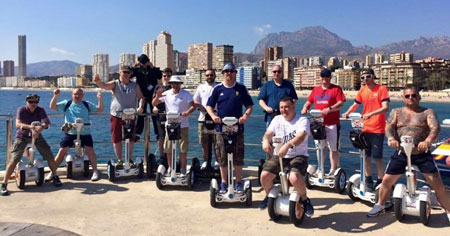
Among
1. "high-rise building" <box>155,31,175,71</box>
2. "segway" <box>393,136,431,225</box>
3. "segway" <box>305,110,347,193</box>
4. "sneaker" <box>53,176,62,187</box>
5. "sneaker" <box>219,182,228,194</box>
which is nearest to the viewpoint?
"segway" <box>393,136,431,225</box>

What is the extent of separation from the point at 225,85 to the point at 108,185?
252 centimetres

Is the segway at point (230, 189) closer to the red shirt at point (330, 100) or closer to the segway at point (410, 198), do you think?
the red shirt at point (330, 100)

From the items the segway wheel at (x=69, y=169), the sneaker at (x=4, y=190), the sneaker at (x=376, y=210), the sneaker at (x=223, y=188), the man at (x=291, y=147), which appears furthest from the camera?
the segway wheel at (x=69, y=169)

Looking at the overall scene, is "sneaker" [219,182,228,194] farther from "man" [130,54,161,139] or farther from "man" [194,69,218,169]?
"man" [130,54,161,139]

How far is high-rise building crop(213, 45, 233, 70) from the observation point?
155 m

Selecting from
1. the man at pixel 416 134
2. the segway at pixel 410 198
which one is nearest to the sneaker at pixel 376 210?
the segway at pixel 410 198

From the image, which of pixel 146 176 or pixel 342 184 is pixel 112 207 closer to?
pixel 146 176

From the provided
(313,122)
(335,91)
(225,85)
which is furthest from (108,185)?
(335,91)

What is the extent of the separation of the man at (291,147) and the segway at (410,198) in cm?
100

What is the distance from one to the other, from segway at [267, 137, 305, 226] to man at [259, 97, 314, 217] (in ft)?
0.27

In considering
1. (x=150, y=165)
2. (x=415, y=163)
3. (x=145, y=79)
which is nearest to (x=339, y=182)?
(x=415, y=163)

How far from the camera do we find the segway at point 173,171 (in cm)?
602

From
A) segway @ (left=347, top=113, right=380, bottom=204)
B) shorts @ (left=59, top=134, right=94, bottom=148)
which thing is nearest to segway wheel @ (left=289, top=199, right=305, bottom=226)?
segway @ (left=347, top=113, right=380, bottom=204)

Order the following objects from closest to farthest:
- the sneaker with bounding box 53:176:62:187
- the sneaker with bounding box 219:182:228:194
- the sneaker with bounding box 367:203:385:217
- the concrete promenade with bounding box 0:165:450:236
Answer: the concrete promenade with bounding box 0:165:450:236
the sneaker with bounding box 367:203:385:217
the sneaker with bounding box 219:182:228:194
the sneaker with bounding box 53:176:62:187
